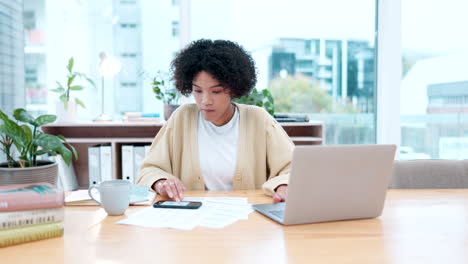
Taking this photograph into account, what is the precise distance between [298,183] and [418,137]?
296cm

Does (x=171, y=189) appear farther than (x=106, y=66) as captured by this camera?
No

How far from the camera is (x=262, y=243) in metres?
0.87

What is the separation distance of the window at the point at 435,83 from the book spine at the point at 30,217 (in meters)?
3.18

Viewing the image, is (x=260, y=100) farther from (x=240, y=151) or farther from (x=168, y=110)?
(x=240, y=151)

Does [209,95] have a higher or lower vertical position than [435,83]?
lower

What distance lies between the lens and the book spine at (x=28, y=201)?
0.87m

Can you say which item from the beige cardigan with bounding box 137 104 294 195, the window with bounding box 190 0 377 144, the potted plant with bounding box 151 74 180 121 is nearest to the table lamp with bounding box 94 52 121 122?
the potted plant with bounding box 151 74 180 121

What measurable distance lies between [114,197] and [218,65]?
79cm

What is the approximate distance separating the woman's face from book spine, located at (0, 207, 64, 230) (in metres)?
0.84

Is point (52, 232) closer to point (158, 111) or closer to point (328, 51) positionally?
point (158, 111)

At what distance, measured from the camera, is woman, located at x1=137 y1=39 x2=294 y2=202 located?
1646 mm

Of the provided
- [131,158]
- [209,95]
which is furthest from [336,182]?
[131,158]

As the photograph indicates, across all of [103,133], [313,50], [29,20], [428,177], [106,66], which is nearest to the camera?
[428,177]

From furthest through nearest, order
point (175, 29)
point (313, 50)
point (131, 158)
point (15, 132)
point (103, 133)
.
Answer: point (313, 50)
point (175, 29)
point (103, 133)
point (131, 158)
point (15, 132)
